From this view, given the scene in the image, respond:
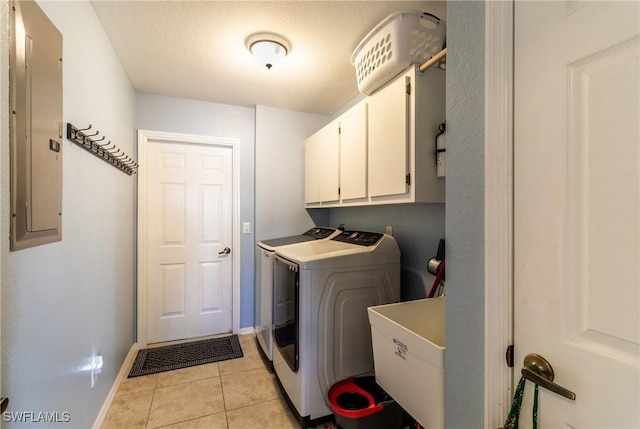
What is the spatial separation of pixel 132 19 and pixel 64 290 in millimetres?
1549

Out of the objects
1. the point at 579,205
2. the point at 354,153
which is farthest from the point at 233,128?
the point at 579,205

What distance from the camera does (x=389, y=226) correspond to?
2227 mm

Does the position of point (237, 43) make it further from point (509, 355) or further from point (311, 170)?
point (509, 355)

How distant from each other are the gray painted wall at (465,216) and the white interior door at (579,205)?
0.10 m

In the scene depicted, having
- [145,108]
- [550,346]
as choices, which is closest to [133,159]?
[145,108]

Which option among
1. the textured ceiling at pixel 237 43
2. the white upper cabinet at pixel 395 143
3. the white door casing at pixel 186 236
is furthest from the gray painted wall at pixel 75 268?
the white upper cabinet at pixel 395 143

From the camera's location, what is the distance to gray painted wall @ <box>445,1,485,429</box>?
0.83m

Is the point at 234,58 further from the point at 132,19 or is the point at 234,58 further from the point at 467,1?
the point at 467,1

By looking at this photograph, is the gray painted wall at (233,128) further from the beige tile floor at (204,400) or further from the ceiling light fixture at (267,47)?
the ceiling light fixture at (267,47)

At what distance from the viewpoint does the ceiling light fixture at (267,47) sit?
1.80 meters

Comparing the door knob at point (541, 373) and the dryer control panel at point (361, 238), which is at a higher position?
the dryer control panel at point (361, 238)

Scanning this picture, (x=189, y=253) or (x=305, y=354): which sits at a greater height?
(x=189, y=253)

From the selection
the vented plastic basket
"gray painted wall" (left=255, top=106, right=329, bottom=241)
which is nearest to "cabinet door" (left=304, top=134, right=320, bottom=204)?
"gray painted wall" (left=255, top=106, right=329, bottom=241)

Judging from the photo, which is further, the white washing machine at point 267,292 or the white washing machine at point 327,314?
the white washing machine at point 267,292
